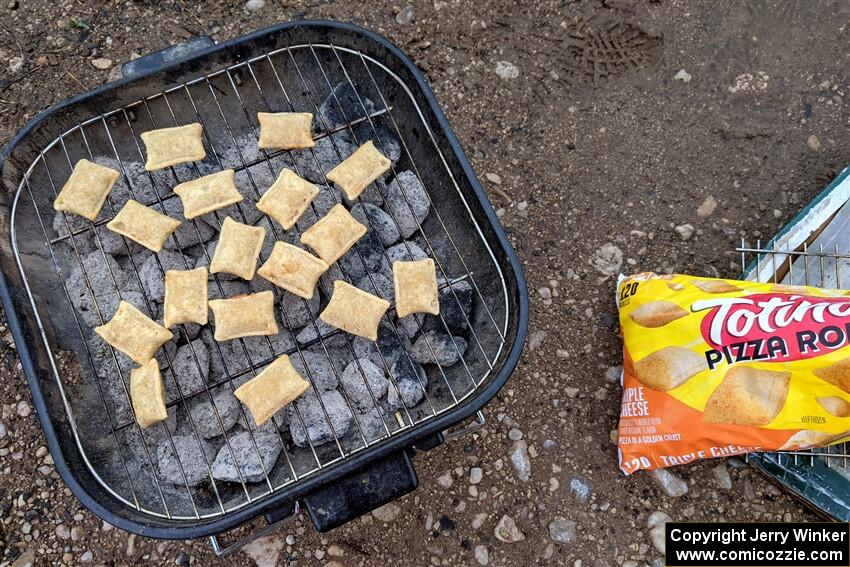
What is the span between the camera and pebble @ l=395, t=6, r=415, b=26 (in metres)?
3.51

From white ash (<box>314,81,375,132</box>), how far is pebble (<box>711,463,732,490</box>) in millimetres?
2401

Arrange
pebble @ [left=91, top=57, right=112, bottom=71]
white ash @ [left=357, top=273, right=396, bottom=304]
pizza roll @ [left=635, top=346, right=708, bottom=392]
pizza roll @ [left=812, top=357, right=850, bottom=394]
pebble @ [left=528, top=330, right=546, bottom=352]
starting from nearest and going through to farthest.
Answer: pizza roll @ [left=812, top=357, right=850, bottom=394] < pizza roll @ [left=635, top=346, right=708, bottom=392] < white ash @ [left=357, top=273, right=396, bottom=304] < pebble @ [left=528, top=330, right=546, bottom=352] < pebble @ [left=91, top=57, right=112, bottom=71]

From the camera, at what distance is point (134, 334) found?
2414mm

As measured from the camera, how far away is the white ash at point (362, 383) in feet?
8.38

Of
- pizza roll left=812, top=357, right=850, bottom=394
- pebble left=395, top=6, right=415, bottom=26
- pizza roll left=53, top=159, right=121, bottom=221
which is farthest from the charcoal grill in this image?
pizza roll left=812, top=357, right=850, bottom=394

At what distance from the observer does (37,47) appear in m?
3.38

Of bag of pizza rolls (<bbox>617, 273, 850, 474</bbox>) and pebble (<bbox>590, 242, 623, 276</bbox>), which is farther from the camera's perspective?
pebble (<bbox>590, 242, 623, 276</bbox>)

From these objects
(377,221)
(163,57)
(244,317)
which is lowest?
(244,317)

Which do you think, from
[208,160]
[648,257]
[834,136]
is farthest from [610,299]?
[208,160]

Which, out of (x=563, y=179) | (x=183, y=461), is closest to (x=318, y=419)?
(x=183, y=461)

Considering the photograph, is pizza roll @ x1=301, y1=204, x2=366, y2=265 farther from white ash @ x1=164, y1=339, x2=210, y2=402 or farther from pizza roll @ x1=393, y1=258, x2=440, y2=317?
white ash @ x1=164, y1=339, x2=210, y2=402

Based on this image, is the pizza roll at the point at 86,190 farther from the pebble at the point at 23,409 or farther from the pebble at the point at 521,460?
the pebble at the point at 521,460

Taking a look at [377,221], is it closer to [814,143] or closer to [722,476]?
[722,476]

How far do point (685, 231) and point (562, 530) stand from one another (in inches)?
65.8
